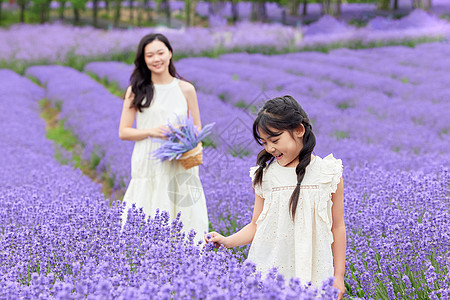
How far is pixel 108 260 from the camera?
6.47ft

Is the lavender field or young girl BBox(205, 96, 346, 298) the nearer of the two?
the lavender field

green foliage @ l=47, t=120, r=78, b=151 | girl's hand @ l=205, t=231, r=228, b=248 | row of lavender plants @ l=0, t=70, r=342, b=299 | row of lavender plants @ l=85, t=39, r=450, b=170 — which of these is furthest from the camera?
green foliage @ l=47, t=120, r=78, b=151

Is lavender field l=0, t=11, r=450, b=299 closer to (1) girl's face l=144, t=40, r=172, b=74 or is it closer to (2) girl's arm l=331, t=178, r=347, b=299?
(2) girl's arm l=331, t=178, r=347, b=299

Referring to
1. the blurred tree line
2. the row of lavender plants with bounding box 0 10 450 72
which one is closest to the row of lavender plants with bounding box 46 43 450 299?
the row of lavender plants with bounding box 0 10 450 72

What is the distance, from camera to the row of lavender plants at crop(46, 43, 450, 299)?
241cm

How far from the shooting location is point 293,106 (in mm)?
2053

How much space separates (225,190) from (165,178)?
26.0 inches

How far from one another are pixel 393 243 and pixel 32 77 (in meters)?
14.2

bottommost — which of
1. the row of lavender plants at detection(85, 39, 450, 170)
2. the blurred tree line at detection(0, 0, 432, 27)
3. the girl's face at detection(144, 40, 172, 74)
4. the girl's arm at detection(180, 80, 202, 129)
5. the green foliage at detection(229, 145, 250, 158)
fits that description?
the green foliage at detection(229, 145, 250, 158)

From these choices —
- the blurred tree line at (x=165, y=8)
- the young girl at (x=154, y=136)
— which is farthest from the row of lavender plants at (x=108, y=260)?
the blurred tree line at (x=165, y=8)

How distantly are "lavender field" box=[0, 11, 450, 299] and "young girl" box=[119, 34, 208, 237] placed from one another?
17cm

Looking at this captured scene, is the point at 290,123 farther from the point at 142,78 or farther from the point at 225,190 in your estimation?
the point at 225,190

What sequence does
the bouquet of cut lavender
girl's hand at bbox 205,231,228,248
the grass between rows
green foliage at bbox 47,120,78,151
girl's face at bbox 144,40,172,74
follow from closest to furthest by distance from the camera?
girl's hand at bbox 205,231,228,248 < the bouquet of cut lavender < girl's face at bbox 144,40,172,74 < the grass between rows < green foliage at bbox 47,120,78,151

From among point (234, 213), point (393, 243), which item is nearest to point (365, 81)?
point (234, 213)
